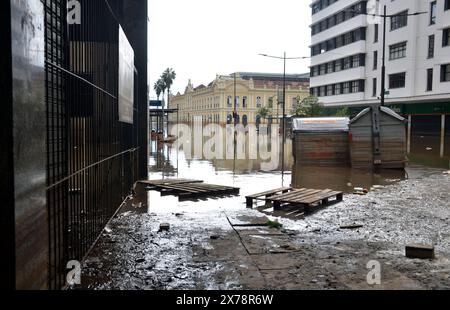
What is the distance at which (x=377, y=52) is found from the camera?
2019 inches

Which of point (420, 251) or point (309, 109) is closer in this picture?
point (420, 251)

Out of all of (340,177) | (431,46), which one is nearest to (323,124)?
(340,177)

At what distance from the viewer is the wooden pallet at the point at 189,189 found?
1110cm

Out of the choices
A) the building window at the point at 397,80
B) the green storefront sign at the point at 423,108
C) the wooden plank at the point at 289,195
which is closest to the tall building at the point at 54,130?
the wooden plank at the point at 289,195

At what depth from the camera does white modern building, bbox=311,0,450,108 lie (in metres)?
39.5

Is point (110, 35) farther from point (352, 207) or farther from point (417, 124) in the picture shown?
point (417, 124)

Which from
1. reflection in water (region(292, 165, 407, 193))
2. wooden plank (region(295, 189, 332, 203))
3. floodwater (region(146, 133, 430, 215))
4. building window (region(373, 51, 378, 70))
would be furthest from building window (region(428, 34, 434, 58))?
wooden plank (region(295, 189, 332, 203))

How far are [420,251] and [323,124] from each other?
560 inches

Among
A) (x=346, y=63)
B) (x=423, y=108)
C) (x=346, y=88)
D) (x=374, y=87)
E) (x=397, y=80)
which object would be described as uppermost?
(x=346, y=63)

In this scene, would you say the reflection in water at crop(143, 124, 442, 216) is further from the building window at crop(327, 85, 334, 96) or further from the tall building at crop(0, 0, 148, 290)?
the building window at crop(327, 85, 334, 96)

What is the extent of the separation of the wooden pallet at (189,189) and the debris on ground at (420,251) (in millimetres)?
5855

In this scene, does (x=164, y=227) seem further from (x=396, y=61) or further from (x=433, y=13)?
(x=396, y=61)

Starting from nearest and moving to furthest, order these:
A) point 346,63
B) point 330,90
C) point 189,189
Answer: point 189,189 → point 346,63 → point 330,90
